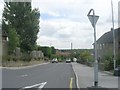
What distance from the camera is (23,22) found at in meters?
86.9

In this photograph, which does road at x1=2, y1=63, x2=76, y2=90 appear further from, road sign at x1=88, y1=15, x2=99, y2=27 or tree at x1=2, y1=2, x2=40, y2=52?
tree at x1=2, y1=2, x2=40, y2=52

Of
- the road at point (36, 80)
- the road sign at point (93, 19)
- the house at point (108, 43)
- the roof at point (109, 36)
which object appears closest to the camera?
the road sign at point (93, 19)

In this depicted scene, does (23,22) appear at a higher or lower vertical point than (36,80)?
higher

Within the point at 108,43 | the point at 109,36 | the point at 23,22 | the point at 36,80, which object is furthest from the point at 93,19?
the point at 109,36

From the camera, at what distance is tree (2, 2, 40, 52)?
86.7 meters

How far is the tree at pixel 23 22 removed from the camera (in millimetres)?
86688

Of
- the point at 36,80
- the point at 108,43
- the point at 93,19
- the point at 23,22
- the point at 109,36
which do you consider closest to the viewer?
the point at 93,19

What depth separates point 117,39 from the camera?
82.9 metres

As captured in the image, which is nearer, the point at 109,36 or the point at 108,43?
the point at 108,43

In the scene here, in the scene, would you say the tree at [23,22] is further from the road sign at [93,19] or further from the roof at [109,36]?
the road sign at [93,19]

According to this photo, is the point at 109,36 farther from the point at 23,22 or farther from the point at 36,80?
the point at 36,80

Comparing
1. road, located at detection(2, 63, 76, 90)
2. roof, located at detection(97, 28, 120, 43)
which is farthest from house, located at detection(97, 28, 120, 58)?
road, located at detection(2, 63, 76, 90)

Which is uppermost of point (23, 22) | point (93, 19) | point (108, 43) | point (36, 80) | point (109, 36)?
point (23, 22)

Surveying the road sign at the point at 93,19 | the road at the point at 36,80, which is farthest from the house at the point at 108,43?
the road sign at the point at 93,19
